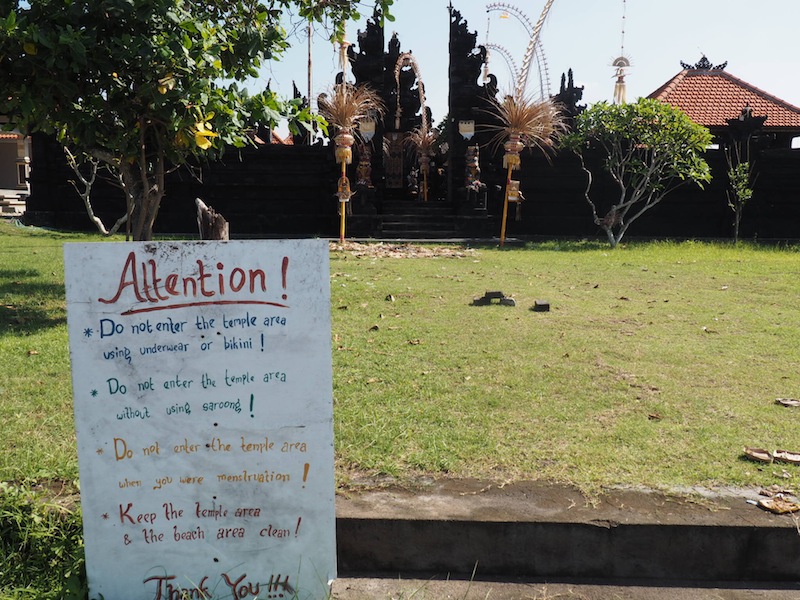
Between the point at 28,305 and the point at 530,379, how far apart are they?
5191 millimetres

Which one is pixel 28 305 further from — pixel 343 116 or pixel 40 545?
pixel 343 116

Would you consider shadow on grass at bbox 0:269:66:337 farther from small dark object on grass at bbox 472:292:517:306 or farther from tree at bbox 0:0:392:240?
small dark object on grass at bbox 472:292:517:306

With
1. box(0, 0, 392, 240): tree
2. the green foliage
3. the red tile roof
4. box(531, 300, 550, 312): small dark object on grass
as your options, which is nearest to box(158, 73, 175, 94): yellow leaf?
box(0, 0, 392, 240): tree

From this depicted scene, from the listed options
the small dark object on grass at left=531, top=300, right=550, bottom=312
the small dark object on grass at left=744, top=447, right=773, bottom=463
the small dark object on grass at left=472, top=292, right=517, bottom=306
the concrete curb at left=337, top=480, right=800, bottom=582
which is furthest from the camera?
the small dark object on grass at left=472, top=292, right=517, bottom=306

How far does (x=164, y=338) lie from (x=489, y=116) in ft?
55.7

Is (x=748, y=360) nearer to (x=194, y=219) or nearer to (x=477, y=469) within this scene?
(x=477, y=469)

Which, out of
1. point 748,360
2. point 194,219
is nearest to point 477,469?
point 748,360

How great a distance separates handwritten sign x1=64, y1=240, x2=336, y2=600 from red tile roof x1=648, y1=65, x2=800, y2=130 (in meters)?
22.4

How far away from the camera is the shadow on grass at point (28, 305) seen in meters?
5.85

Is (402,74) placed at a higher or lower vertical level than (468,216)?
higher

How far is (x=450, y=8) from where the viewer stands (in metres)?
19.0

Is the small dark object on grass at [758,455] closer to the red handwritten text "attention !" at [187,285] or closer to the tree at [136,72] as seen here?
the red handwritten text "attention !" at [187,285]

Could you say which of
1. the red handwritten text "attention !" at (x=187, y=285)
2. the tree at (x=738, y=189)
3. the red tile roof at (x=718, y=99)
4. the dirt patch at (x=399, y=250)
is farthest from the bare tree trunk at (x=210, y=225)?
the red tile roof at (x=718, y=99)

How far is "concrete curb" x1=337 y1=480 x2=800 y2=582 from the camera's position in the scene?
8.37 feet
